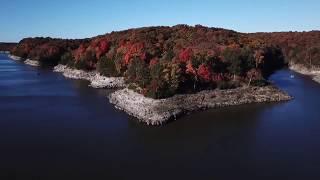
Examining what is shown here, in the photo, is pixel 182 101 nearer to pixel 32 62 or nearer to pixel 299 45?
pixel 299 45

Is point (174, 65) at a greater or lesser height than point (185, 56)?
lesser

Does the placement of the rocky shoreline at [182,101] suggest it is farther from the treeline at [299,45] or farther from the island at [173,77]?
the treeline at [299,45]

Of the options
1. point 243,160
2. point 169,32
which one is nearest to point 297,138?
point 243,160

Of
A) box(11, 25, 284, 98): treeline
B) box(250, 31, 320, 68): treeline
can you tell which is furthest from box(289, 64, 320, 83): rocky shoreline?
box(11, 25, 284, 98): treeline

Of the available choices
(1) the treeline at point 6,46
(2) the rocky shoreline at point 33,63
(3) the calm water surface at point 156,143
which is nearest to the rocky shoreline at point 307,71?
(3) the calm water surface at point 156,143

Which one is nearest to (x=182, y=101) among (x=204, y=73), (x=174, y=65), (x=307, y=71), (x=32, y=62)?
(x=174, y=65)

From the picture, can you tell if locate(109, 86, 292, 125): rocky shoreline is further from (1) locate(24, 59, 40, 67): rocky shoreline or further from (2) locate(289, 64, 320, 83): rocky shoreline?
(1) locate(24, 59, 40, 67): rocky shoreline
